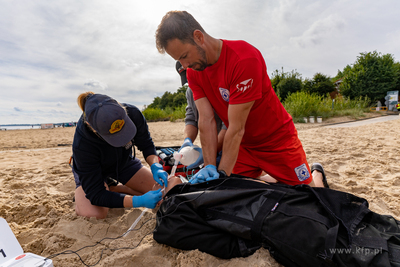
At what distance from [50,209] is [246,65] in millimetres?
2292

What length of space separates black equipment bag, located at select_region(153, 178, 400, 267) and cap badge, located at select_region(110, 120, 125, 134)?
2.38 feet

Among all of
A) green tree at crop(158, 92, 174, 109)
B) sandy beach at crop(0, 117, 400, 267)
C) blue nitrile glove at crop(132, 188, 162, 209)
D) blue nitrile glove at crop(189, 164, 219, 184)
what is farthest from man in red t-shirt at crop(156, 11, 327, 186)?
green tree at crop(158, 92, 174, 109)

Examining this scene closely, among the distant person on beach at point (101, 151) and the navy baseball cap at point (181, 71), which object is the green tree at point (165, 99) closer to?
the navy baseball cap at point (181, 71)

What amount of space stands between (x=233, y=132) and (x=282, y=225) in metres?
0.77

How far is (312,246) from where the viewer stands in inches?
39.6

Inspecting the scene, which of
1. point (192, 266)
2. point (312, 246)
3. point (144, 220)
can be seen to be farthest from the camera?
point (144, 220)

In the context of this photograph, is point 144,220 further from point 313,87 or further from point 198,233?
point 313,87

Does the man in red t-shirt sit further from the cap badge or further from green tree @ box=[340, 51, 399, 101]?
green tree @ box=[340, 51, 399, 101]

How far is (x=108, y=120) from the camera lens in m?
1.61

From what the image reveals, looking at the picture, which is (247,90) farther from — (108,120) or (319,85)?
(319,85)

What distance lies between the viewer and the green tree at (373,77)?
20.5 m

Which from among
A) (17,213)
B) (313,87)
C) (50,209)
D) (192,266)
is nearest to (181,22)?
(192,266)

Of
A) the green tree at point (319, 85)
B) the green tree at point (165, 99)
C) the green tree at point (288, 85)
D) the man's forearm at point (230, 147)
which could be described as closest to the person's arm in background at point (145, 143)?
the man's forearm at point (230, 147)

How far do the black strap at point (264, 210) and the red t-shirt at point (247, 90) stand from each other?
28.0 inches
